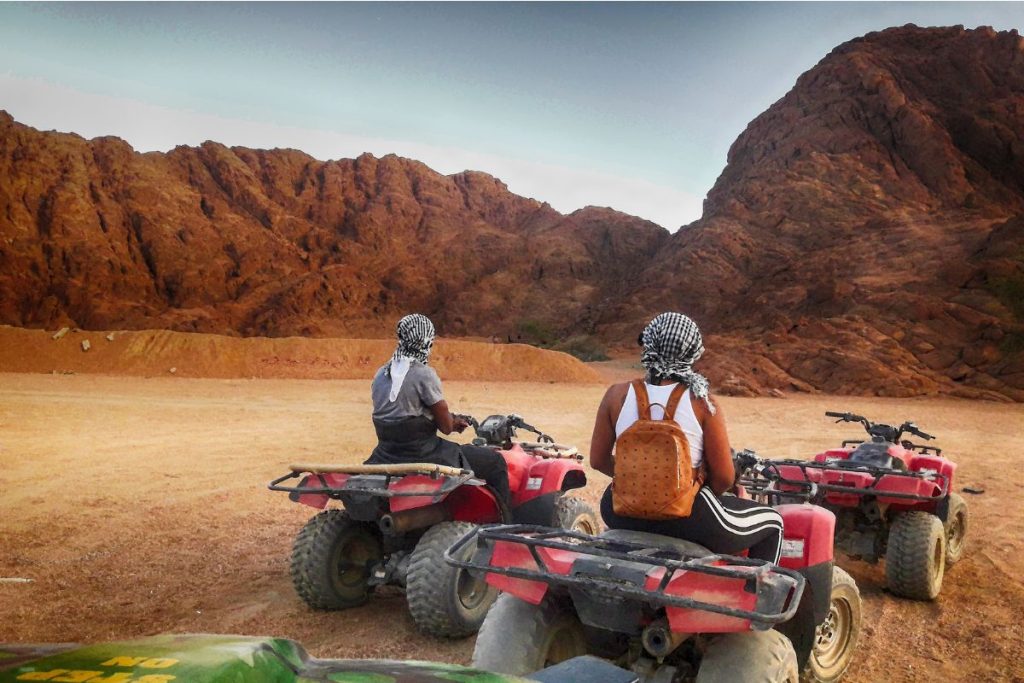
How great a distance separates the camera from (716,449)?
3316 millimetres

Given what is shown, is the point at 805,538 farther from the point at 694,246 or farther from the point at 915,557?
the point at 694,246

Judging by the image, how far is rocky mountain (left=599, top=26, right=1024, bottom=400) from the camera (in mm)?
32844

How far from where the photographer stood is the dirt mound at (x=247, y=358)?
→ 2769 centimetres

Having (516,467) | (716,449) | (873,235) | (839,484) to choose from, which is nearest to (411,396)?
(516,467)

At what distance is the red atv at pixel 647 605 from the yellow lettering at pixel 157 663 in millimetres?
1827

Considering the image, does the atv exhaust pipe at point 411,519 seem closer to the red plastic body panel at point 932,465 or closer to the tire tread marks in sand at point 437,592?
the tire tread marks in sand at point 437,592

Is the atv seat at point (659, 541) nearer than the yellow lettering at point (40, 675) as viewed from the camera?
No

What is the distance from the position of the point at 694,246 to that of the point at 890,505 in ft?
165

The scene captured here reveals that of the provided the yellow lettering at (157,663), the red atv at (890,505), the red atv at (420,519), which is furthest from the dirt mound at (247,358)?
the yellow lettering at (157,663)

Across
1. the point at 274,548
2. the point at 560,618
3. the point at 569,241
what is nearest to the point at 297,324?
the point at 569,241

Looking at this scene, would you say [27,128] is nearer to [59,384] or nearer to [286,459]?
[59,384]

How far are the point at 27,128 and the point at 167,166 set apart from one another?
12279 mm

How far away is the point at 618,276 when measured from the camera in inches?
2753

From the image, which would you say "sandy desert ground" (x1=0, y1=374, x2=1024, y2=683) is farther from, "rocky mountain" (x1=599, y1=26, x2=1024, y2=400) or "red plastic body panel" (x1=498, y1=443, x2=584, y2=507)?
"rocky mountain" (x1=599, y1=26, x2=1024, y2=400)
